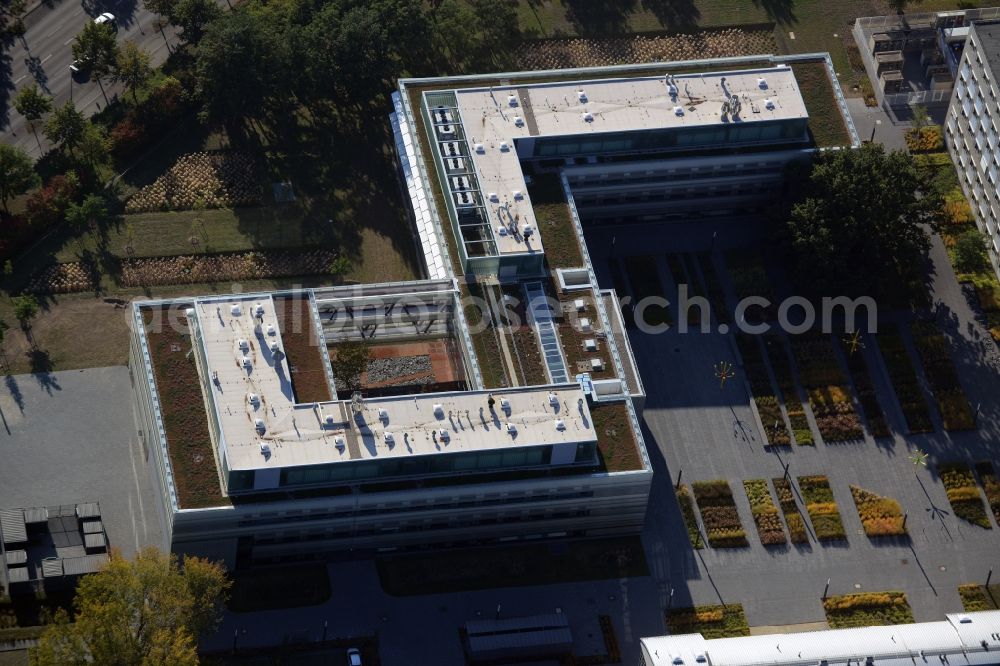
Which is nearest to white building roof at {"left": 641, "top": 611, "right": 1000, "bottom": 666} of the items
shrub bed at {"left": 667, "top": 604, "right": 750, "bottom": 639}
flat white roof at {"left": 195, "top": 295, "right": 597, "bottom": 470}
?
shrub bed at {"left": 667, "top": 604, "right": 750, "bottom": 639}

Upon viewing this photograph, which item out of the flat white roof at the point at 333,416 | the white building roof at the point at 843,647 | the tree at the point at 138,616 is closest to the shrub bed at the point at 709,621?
the white building roof at the point at 843,647

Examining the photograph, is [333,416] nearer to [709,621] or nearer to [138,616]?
[138,616]

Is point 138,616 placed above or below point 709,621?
above

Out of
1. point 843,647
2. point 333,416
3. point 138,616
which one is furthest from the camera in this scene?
point 333,416

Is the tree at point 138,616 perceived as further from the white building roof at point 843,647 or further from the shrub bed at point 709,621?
the shrub bed at point 709,621

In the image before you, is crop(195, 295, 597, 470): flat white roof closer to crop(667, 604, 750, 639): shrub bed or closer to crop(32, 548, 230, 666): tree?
crop(32, 548, 230, 666): tree

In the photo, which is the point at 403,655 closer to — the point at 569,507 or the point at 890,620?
the point at 569,507

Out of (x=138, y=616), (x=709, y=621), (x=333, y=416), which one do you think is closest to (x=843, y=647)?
(x=709, y=621)
